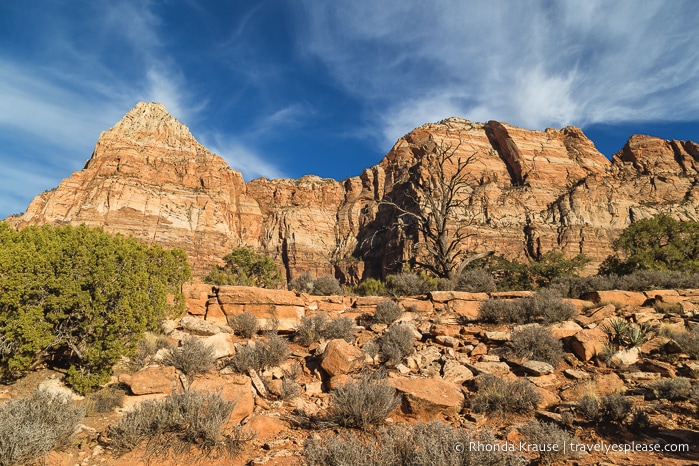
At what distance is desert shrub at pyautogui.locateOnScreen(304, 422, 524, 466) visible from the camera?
10.6 feet

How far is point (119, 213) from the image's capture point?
7338 cm

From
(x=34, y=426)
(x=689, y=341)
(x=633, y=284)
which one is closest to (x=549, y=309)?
(x=689, y=341)

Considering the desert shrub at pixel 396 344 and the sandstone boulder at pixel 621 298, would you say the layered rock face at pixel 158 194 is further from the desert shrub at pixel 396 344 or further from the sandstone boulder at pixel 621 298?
the sandstone boulder at pixel 621 298

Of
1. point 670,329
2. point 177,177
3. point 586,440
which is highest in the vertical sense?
point 177,177

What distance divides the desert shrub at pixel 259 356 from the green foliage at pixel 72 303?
1.98 metres

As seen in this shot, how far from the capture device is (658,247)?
25.1 meters

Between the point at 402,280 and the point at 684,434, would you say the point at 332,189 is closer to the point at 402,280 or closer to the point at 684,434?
the point at 402,280

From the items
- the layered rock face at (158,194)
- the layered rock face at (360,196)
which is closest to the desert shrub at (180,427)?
the layered rock face at (360,196)

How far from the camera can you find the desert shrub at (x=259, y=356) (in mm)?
6926

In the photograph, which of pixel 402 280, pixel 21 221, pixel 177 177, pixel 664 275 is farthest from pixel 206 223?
pixel 664 275

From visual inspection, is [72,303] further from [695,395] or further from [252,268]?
[252,268]

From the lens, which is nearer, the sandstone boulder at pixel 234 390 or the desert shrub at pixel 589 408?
the desert shrub at pixel 589 408

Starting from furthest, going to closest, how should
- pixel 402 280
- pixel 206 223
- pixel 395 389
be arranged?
1. pixel 206 223
2. pixel 402 280
3. pixel 395 389

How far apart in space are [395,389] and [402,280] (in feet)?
27.1
